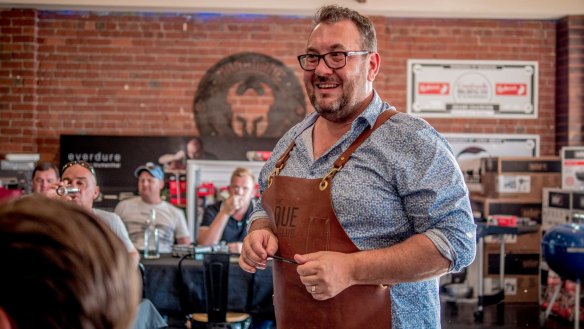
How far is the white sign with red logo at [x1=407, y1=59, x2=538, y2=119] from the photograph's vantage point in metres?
7.55

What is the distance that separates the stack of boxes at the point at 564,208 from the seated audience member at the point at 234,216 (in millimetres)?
3053

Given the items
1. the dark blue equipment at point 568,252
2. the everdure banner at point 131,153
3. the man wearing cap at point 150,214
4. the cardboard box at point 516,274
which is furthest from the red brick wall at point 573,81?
the man wearing cap at point 150,214

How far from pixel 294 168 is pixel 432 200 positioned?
1.37 ft

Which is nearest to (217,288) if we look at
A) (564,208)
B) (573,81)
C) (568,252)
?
(568,252)

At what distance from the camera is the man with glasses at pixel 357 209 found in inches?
62.9

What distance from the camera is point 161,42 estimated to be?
743 cm

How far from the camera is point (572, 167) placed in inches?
280

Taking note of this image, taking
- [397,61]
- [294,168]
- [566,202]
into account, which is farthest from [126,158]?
[294,168]

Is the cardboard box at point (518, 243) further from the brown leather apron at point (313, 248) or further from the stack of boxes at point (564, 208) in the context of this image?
the brown leather apron at point (313, 248)

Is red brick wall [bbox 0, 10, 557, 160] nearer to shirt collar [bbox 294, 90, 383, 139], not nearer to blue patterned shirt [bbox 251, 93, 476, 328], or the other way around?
shirt collar [bbox 294, 90, 383, 139]

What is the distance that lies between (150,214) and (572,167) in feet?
14.2

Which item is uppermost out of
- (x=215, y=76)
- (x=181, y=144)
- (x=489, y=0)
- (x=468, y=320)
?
(x=489, y=0)

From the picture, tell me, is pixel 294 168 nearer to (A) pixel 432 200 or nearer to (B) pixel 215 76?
(A) pixel 432 200

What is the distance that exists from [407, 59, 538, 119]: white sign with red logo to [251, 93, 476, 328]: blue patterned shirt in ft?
19.5
